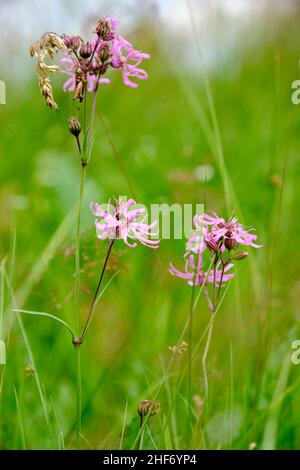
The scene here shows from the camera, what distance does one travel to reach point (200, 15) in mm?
2238

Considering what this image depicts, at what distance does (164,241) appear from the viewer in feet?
5.41

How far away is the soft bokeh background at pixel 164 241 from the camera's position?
1114 millimetres

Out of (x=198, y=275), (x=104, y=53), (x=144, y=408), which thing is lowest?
(x=144, y=408)

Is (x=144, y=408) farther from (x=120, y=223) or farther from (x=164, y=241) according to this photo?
(x=164, y=241)

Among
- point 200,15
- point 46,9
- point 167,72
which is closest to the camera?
point 46,9

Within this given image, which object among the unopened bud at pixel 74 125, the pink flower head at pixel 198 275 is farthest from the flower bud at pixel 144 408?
the unopened bud at pixel 74 125

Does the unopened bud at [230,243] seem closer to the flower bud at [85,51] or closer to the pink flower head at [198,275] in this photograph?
the pink flower head at [198,275]

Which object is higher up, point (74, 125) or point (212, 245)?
point (74, 125)

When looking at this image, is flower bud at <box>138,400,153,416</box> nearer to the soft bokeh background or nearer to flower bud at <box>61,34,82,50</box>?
the soft bokeh background

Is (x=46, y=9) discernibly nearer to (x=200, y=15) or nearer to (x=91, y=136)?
(x=200, y=15)

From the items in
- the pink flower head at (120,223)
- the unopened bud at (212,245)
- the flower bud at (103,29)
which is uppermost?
the flower bud at (103,29)

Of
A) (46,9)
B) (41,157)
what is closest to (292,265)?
(41,157)

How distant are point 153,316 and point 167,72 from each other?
169 cm

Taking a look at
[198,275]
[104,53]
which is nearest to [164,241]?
[198,275]
